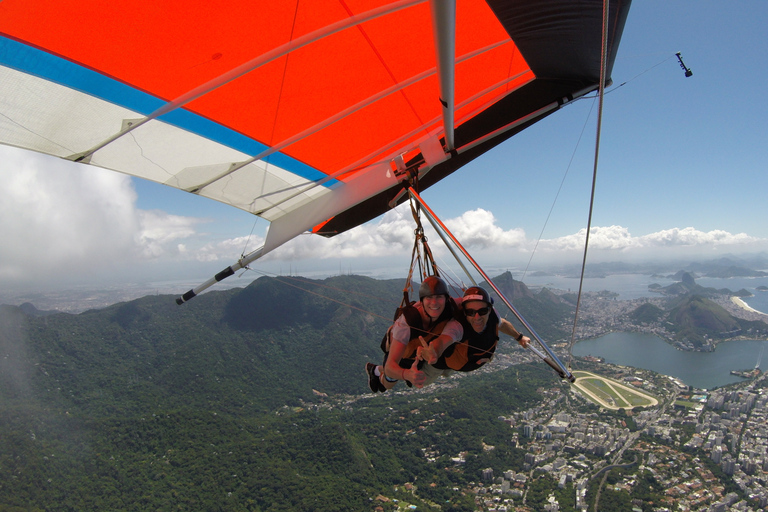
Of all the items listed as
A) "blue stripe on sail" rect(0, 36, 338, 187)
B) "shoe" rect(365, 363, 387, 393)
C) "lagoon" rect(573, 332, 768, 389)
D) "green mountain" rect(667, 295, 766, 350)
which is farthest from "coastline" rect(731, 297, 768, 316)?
"blue stripe on sail" rect(0, 36, 338, 187)

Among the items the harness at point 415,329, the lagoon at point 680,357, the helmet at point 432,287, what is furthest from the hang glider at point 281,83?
the lagoon at point 680,357

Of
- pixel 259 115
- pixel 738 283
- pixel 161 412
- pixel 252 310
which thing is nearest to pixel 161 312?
pixel 252 310

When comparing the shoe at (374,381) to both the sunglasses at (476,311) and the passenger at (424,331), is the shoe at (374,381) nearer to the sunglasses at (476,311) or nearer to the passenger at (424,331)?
the passenger at (424,331)

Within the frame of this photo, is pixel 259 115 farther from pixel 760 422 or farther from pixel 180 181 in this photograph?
pixel 760 422

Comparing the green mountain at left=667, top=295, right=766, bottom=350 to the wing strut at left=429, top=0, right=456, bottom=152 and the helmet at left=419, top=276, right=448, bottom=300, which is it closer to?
the helmet at left=419, top=276, right=448, bottom=300

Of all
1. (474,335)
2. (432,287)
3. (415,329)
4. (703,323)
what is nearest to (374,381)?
(415,329)

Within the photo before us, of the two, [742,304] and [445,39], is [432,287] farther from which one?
[742,304]
